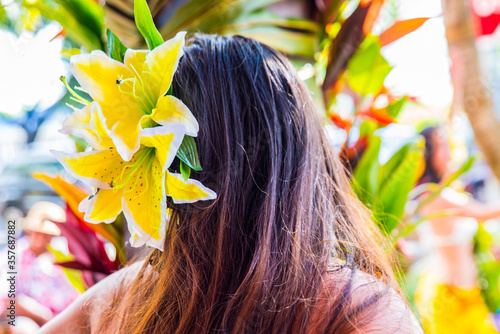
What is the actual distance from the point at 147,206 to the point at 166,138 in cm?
10

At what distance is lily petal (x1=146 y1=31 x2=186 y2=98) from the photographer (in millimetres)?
450

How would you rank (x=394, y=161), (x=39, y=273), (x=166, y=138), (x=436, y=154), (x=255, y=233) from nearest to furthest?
(x=166, y=138) < (x=255, y=233) < (x=394, y=161) < (x=39, y=273) < (x=436, y=154)

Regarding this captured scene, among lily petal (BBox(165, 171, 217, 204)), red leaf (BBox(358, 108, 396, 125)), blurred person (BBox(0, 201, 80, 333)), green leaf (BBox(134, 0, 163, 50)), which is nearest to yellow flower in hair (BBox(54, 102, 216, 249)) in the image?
lily petal (BBox(165, 171, 217, 204))

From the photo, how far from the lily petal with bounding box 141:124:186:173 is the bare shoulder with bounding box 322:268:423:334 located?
0.92ft

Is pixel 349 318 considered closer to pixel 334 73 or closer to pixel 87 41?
pixel 334 73

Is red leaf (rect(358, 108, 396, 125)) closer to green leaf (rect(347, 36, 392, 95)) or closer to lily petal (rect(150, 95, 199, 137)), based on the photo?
green leaf (rect(347, 36, 392, 95))

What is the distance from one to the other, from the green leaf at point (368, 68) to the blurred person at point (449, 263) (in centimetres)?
30

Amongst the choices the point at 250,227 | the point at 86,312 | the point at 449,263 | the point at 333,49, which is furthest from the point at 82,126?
the point at 449,263

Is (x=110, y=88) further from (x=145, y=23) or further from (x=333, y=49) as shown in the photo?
(x=333, y=49)

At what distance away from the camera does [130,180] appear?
499 millimetres

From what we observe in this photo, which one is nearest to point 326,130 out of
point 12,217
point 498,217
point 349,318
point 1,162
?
point 349,318

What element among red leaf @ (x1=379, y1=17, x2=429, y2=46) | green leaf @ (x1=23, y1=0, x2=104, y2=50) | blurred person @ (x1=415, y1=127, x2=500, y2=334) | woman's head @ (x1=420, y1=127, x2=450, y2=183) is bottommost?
blurred person @ (x1=415, y1=127, x2=500, y2=334)

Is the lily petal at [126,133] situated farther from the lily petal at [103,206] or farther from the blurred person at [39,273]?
the blurred person at [39,273]

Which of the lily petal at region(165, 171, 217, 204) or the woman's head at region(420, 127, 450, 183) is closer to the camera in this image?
the lily petal at region(165, 171, 217, 204)
